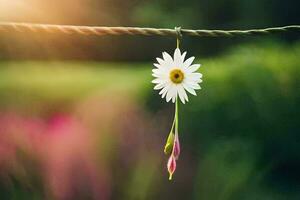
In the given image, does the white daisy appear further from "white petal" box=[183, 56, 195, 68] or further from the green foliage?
the green foliage

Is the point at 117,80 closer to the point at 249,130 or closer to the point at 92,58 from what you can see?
the point at 92,58

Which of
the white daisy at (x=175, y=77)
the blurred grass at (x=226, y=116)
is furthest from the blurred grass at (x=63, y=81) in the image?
the white daisy at (x=175, y=77)

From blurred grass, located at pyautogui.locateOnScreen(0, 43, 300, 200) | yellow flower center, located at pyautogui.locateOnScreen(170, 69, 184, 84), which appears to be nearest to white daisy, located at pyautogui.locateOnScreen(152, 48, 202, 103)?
yellow flower center, located at pyautogui.locateOnScreen(170, 69, 184, 84)

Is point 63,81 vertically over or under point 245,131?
over

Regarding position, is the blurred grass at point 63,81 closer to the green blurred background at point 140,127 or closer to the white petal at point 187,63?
the green blurred background at point 140,127

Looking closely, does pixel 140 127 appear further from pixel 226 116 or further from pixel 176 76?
pixel 176 76

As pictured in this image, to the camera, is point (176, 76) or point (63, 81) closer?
point (176, 76)

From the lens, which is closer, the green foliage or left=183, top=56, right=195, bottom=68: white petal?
left=183, top=56, right=195, bottom=68: white petal

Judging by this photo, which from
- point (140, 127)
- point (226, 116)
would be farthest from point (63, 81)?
point (226, 116)

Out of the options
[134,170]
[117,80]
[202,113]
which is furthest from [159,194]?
[117,80]
